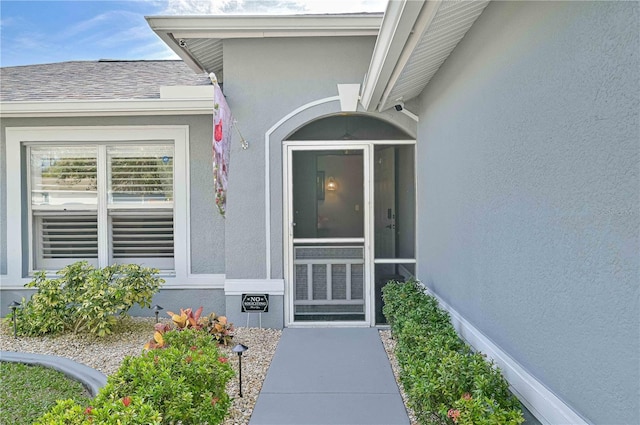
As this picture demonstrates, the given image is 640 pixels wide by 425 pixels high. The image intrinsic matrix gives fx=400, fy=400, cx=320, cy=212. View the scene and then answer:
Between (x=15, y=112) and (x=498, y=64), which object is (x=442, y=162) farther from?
(x=15, y=112)

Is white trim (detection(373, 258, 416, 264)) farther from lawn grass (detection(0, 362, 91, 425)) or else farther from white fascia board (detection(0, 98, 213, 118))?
lawn grass (detection(0, 362, 91, 425))

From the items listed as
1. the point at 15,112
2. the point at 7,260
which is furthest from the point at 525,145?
the point at 7,260

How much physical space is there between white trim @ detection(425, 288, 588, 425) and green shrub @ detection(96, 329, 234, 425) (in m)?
1.95

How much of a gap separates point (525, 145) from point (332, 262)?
3529 millimetres

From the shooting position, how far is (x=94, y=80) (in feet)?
23.0

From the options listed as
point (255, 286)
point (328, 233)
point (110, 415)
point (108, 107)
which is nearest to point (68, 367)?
point (255, 286)

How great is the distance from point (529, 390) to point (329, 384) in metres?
1.94

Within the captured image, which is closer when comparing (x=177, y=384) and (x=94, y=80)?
(x=177, y=384)

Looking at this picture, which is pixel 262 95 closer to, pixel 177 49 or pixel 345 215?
pixel 177 49

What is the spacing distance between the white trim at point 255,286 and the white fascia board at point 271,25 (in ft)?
10.8

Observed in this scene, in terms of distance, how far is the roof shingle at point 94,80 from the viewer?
611 cm

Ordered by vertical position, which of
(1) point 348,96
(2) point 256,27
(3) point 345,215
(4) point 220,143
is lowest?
(3) point 345,215

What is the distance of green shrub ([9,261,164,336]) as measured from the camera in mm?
4957

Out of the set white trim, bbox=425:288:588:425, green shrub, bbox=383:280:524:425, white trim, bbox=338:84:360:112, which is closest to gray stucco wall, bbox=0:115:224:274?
white trim, bbox=338:84:360:112
